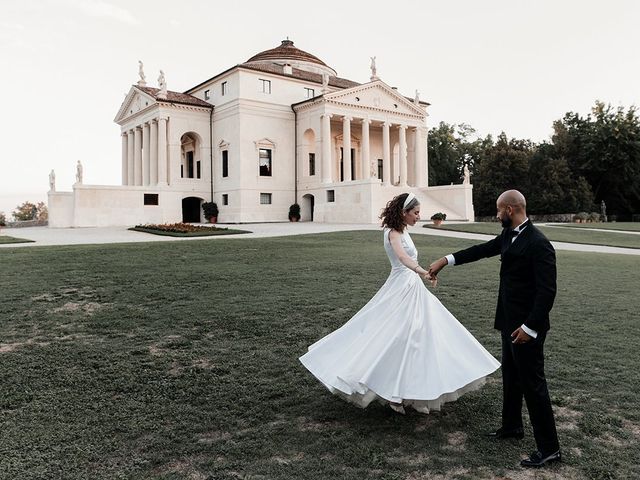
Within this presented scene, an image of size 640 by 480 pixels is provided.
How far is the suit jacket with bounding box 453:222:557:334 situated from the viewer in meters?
3.93

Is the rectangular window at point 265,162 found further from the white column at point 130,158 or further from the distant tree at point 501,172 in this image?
the distant tree at point 501,172

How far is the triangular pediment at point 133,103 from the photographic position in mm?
48906

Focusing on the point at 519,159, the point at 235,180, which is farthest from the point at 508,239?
the point at 519,159

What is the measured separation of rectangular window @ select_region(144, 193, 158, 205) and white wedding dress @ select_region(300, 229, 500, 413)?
4318cm

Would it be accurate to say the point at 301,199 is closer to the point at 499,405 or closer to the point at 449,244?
the point at 449,244

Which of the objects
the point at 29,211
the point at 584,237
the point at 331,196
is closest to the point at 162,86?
the point at 331,196

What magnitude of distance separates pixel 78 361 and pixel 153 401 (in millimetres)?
1865

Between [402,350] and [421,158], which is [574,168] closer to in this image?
[421,158]

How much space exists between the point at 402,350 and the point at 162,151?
45.5 m

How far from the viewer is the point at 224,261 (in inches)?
643

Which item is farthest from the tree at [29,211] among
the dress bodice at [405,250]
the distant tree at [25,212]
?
the dress bodice at [405,250]

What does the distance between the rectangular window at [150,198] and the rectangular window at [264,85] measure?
13.8m

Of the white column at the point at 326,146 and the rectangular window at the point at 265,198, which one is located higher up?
the white column at the point at 326,146

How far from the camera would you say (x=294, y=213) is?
4781 cm
